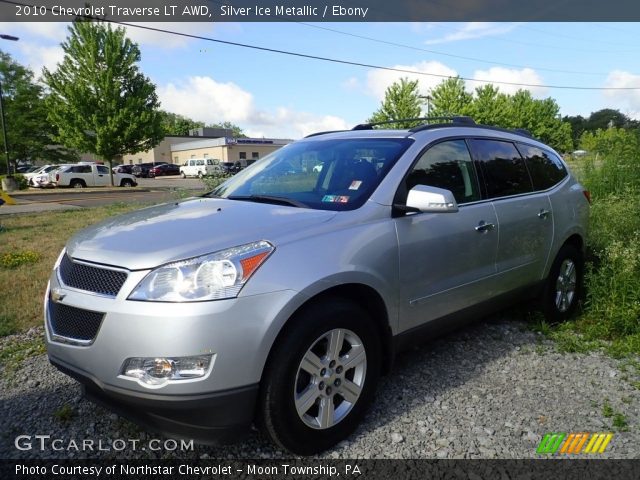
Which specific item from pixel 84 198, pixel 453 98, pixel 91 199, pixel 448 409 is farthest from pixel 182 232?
pixel 453 98

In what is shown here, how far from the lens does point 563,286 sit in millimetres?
4770

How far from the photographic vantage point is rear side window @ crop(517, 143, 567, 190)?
4.46 meters

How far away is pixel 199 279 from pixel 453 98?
4180cm

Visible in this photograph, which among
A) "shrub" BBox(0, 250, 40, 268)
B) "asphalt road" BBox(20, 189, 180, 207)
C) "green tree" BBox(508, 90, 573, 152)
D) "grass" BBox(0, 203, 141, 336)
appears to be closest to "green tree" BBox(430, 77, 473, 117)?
"green tree" BBox(508, 90, 573, 152)

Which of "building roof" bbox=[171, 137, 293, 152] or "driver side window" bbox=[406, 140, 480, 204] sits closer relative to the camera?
"driver side window" bbox=[406, 140, 480, 204]

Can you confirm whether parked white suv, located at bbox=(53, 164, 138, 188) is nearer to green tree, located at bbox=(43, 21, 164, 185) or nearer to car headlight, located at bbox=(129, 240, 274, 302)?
green tree, located at bbox=(43, 21, 164, 185)

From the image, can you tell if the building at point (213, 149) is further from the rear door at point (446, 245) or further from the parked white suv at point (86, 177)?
the rear door at point (446, 245)

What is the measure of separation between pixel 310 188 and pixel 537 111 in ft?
214

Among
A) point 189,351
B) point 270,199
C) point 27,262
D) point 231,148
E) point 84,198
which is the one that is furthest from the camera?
point 231,148

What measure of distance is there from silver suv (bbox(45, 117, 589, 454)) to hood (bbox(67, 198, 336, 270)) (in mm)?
11

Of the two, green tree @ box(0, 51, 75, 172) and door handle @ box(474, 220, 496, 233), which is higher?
green tree @ box(0, 51, 75, 172)

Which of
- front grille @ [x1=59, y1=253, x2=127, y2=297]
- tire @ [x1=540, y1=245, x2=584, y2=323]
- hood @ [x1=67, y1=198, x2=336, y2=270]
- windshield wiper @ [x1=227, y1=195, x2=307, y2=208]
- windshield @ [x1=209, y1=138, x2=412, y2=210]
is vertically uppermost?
windshield @ [x1=209, y1=138, x2=412, y2=210]

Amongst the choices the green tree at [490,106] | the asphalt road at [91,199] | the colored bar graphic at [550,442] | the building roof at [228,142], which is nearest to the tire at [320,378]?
the colored bar graphic at [550,442]

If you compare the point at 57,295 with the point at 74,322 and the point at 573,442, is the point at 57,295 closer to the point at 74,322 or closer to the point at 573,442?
the point at 74,322
